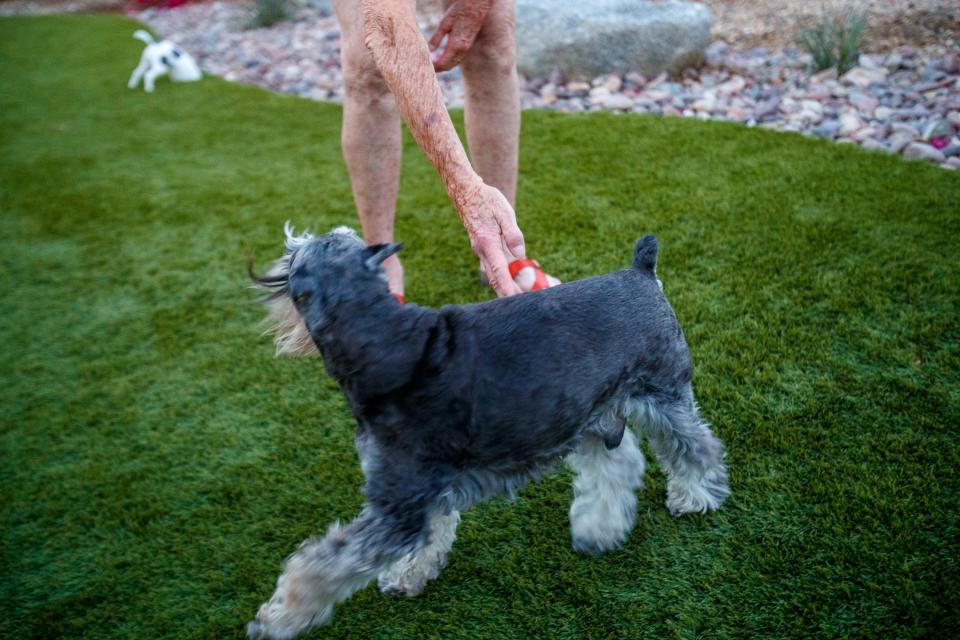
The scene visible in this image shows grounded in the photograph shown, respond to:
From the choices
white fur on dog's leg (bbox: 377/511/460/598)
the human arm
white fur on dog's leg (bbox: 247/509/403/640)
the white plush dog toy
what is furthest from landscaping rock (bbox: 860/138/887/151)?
the white plush dog toy

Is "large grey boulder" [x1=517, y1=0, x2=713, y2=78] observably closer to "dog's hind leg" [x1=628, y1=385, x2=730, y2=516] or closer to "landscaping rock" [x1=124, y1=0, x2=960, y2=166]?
"landscaping rock" [x1=124, y1=0, x2=960, y2=166]

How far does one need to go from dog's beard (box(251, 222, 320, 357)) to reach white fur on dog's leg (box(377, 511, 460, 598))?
0.72m

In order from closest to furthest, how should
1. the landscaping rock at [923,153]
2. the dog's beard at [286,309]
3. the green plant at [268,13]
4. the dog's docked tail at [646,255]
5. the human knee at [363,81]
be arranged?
the dog's beard at [286,309] < the dog's docked tail at [646,255] < the human knee at [363,81] < the landscaping rock at [923,153] < the green plant at [268,13]

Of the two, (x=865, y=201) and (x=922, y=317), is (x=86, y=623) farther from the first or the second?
(x=865, y=201)

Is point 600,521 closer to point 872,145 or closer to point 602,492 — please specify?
point 602,492

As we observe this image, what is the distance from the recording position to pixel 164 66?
7656mm

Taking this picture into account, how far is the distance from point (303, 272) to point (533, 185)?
9.37 feet

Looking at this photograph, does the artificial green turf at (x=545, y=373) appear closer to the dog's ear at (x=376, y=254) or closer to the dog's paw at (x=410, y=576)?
the dog's paw at (x=410, y=576)

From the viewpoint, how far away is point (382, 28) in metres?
2.16

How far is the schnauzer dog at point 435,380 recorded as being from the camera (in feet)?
5.32

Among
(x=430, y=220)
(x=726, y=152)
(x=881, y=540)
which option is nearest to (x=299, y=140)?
(x=430, y=220)

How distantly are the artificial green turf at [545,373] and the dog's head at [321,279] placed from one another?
978 millimetres

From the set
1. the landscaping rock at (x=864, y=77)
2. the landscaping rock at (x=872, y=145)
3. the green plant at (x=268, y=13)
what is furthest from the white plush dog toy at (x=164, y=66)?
the landscaping rock at (x=872, y=145)

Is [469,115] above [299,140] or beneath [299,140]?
above
